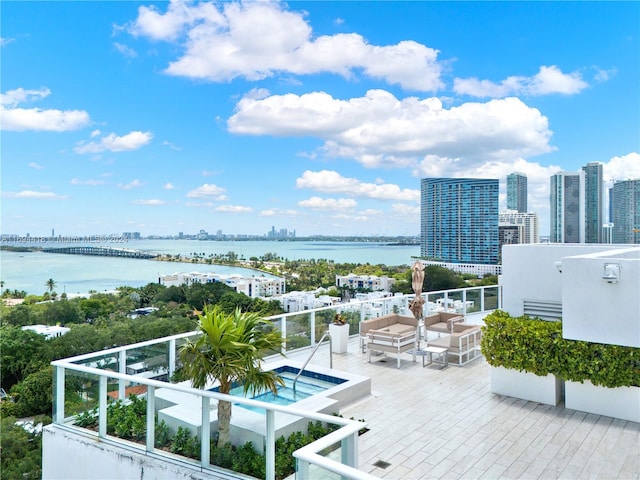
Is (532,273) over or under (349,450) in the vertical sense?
over

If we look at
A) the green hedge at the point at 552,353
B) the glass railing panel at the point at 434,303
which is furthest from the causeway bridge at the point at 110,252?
the green hedge at the point at 552,353

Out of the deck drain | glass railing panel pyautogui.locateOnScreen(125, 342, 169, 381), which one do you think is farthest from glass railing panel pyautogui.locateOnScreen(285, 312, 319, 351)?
the deck drain

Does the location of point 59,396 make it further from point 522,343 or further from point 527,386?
point 527,386

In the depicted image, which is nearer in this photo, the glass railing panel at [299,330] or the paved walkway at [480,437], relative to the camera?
the paved walkway at [480,437]

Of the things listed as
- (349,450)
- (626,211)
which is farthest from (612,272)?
(626,211)

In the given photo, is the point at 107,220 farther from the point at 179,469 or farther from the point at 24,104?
the point at 179,469

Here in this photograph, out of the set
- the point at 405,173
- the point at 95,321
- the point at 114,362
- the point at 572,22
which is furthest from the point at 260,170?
the point at 114,362

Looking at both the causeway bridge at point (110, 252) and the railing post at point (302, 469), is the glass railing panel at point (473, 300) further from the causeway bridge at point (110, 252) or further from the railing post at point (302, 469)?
the causeway bridge at point (110, 252)
